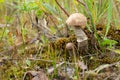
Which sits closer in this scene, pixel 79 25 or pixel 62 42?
pixel 79 25

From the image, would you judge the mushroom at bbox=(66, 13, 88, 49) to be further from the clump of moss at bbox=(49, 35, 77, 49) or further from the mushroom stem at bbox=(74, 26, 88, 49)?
the clump of moss at bbox=(49, 35, 77, 49)

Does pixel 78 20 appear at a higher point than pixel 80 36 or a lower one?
higher

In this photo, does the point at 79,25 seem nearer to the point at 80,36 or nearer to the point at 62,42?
the point at 80,36

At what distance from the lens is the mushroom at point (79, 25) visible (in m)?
1.96

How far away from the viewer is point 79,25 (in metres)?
1.98

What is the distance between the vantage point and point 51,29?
2549 mm

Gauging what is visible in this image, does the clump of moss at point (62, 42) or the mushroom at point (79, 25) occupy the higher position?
the mushroom at point (79, 25)

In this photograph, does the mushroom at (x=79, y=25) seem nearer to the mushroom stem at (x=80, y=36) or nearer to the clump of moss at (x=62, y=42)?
the mushroom stem at (x=80, y=36)

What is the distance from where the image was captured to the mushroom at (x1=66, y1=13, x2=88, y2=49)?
1.96 meters

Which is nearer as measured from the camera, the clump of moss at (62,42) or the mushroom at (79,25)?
the mushroom at (79,25)

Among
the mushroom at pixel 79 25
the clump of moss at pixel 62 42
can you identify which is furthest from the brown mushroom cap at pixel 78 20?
the clump of moss at pixel 62 42

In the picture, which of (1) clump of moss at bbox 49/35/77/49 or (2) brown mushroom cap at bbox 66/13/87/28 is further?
(1) clump of moss at bbox 49/35/77/49

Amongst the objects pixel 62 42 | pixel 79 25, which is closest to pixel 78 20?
pixel 79 25

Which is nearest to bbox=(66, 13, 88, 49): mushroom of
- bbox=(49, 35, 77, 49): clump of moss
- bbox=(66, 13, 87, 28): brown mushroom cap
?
bbox=(66, 13, 87, 28): brown mushroom cap
